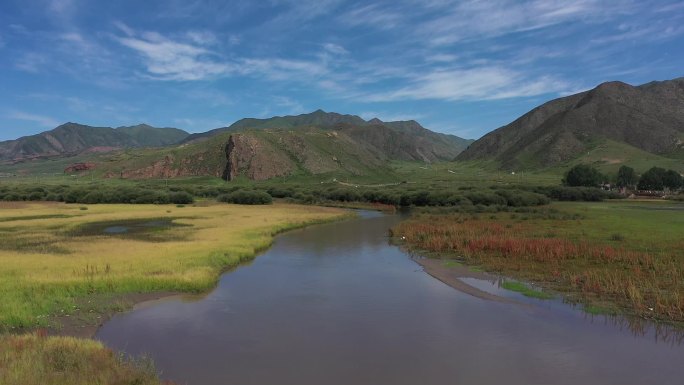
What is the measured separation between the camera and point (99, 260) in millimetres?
34406

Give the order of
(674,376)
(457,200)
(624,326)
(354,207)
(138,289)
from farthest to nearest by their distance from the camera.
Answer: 1. (354,207)
2. (457,200)
3. (138,289)
4. (624,326)
5. (674,376)

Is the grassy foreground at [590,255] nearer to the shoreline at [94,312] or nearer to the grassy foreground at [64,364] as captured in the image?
the grassy foreground at [64,364]

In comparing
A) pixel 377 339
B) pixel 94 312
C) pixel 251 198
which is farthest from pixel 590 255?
pixel 251 198

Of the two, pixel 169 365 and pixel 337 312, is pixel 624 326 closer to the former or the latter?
pixel 337 312

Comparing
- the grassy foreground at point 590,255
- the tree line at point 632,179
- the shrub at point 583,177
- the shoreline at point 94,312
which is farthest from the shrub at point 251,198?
the tree line at point 632,179

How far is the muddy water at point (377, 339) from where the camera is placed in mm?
17188

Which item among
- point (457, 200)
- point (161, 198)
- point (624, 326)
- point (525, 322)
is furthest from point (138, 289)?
point (161, 198)

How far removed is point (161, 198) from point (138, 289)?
8960 centimetres

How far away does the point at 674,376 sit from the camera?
1722cm

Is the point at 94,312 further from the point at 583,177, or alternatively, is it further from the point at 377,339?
the point at 583,177

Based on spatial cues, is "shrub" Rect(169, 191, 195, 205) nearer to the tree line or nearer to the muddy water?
the muddy water

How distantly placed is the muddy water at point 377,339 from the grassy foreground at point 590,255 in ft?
11.7

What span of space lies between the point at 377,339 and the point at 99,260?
23.4 metres

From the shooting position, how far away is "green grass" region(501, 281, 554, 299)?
28.0 meters
